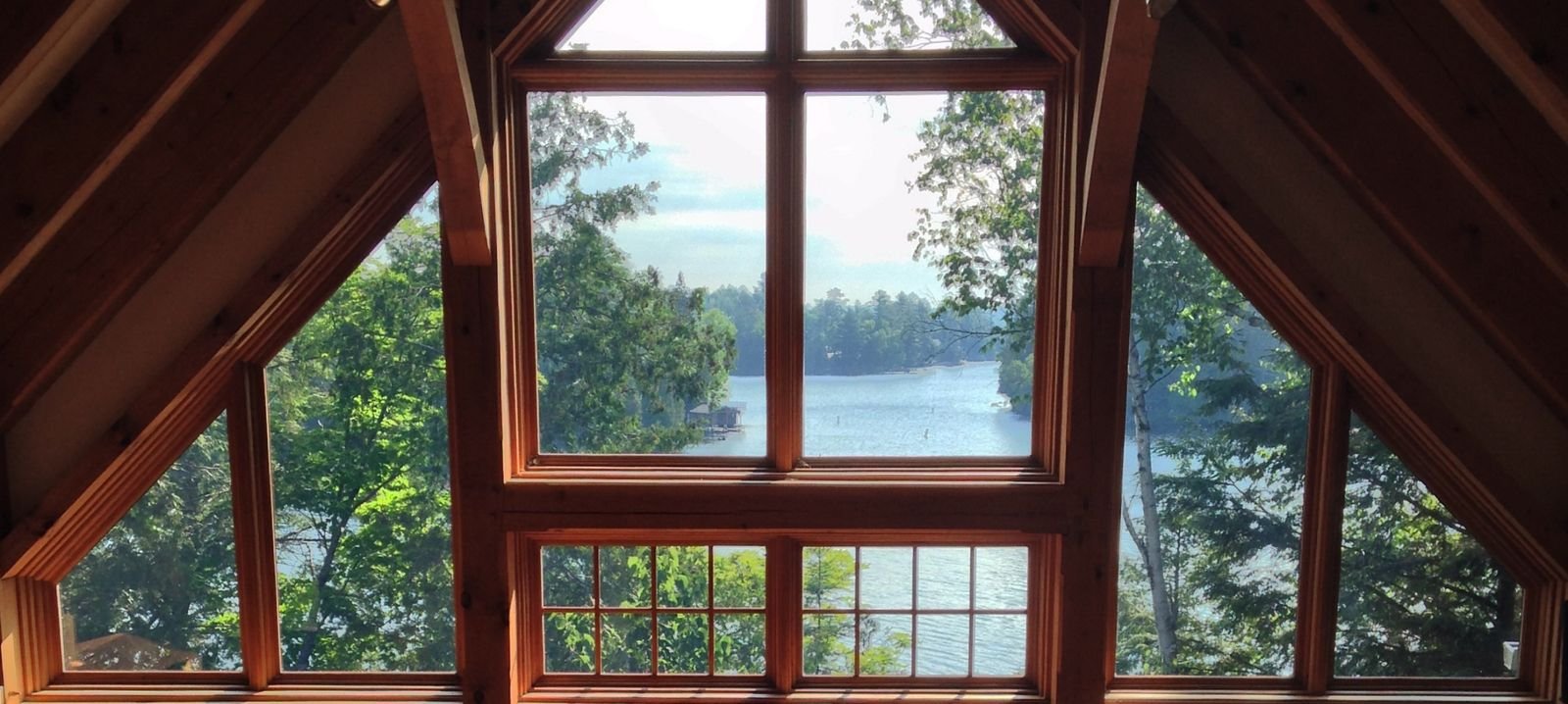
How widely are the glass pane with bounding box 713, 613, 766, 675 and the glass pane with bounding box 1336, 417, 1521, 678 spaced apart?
6.62ft

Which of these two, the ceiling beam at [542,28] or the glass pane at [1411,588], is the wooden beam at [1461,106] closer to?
the glass pane at [1411,588]

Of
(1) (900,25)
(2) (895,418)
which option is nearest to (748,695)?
(2) (895,418)

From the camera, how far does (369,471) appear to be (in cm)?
281

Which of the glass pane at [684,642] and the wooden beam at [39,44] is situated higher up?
the wooden beam at [39,44]

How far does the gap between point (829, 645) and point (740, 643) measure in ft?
1.04

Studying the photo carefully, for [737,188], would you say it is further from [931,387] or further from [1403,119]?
[1403,119]

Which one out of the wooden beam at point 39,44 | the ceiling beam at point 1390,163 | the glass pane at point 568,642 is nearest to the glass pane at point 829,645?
the glass pane at point 568,642

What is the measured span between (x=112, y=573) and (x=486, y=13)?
92.7 inches

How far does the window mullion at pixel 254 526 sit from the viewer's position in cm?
273

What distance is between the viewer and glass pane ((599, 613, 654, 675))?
2.92 metres

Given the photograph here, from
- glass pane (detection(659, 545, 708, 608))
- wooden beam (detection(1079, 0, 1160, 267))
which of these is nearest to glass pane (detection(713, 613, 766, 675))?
glass pane (detection(659, 545, 708, 608))

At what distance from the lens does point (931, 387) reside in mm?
2766

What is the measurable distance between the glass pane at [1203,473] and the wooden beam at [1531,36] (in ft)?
3.03

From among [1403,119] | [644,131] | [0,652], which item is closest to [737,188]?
[644,131]
